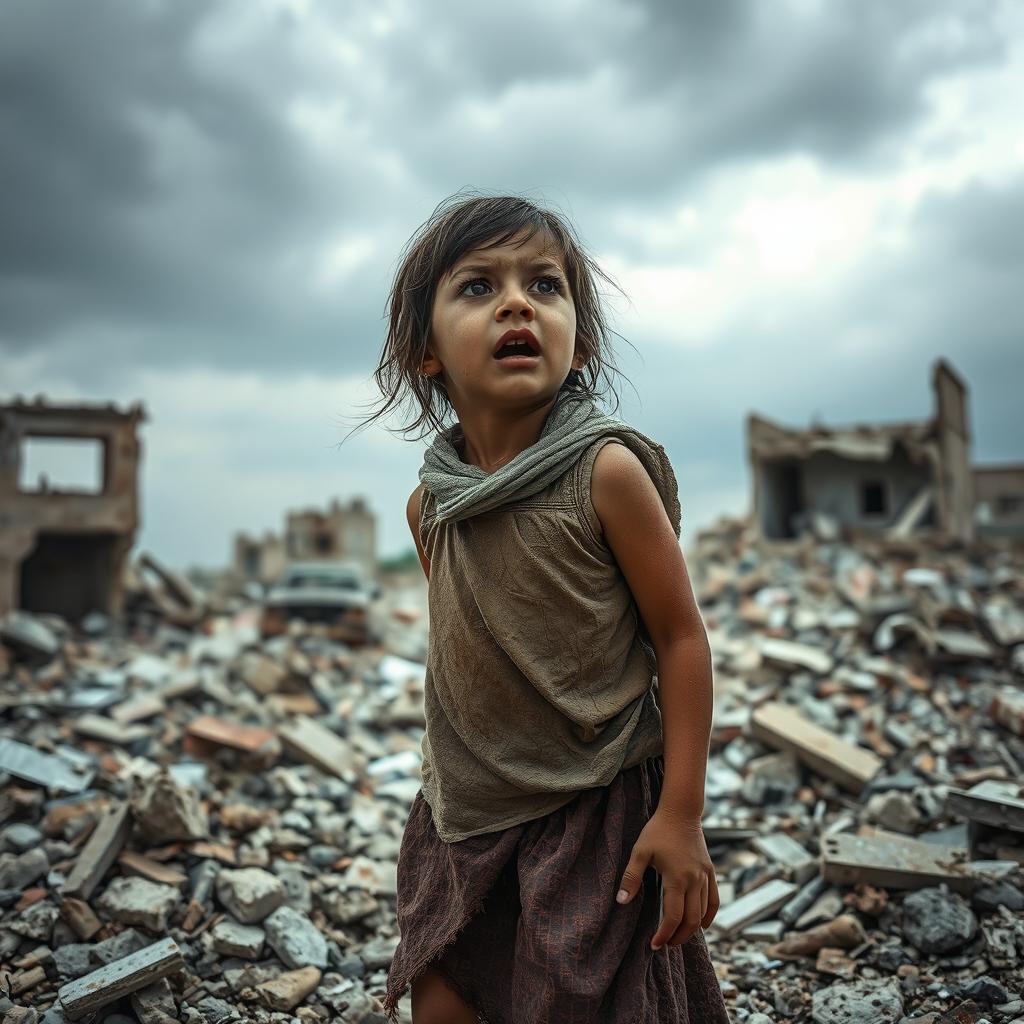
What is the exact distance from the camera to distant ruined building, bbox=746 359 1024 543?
1501 centimetres

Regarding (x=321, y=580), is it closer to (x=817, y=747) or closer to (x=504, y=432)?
(x=817, y=747)

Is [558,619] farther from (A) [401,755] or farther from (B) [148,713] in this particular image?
(B) [148,713]

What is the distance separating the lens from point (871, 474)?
16.4 m

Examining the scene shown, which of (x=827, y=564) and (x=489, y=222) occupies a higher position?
(x=489, y=222)

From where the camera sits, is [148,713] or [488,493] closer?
[488,493]

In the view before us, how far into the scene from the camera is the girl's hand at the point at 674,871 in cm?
156

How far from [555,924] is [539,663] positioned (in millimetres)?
478

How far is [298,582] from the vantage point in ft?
42.0

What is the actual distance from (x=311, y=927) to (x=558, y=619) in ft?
7.82

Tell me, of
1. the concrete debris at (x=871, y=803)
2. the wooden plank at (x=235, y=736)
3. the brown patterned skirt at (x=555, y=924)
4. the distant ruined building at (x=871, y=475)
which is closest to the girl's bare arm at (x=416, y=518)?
the brown patterned skirt at (x=555, y=924)

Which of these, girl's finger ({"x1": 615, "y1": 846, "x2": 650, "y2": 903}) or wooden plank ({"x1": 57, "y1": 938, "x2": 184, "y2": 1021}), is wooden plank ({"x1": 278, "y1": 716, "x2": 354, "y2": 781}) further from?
girl's finger ({"x1": 615, "y1": 846, "x2": 650, "y2": 903})

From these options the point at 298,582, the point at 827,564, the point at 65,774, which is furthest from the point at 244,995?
the point at 827,564

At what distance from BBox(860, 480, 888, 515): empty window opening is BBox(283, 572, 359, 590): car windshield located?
9.91 metres

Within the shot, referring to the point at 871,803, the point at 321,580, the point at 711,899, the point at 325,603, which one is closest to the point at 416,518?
the point at 711,899
